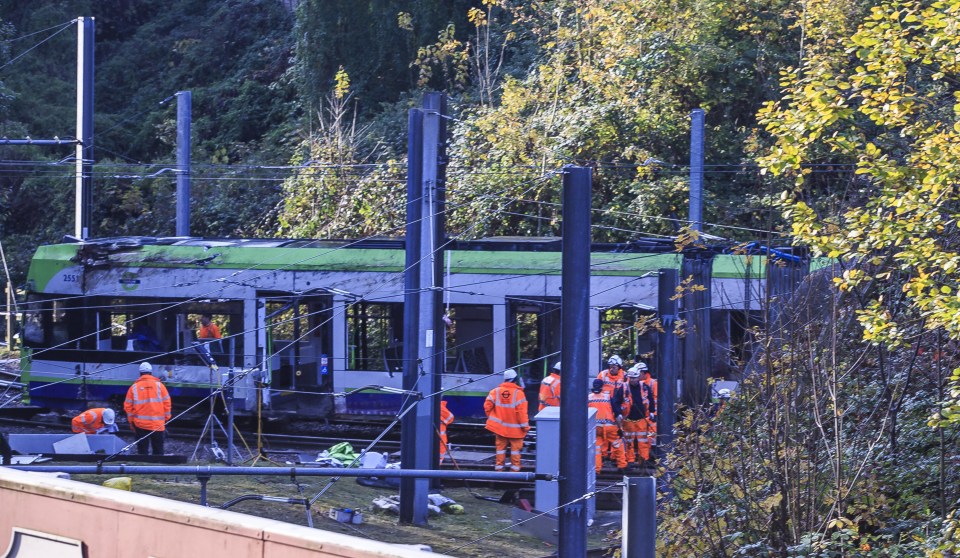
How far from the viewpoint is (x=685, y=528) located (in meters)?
9.88

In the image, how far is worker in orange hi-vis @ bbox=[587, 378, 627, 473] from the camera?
15.8 meters

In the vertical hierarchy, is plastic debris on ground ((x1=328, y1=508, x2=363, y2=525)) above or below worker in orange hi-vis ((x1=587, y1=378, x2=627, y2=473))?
below

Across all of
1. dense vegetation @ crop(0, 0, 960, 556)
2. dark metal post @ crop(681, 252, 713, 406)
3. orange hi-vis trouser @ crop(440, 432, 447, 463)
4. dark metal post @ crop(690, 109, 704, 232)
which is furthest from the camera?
dark metal post @ crop(690, 109, 704, 232)

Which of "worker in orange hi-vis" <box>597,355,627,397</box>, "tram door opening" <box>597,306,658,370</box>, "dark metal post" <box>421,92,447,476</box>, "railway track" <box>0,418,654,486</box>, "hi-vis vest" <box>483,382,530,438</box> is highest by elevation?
"dark metal post" <box>421,92,447,476</box>

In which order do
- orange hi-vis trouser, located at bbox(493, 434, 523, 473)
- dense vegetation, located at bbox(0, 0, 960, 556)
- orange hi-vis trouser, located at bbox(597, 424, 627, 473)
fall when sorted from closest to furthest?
1. dense vegetation, located at bbox(0, 0, 960, 556)
2. orange hi-vis trouser, located at bbox(493, 434, 523, 473)
3. orange hi-vis trouser, located at bbox(597, 424, 627, 473)

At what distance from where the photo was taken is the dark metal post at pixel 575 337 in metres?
8.76

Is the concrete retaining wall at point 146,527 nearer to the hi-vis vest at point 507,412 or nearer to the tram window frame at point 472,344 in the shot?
the hi-vis vest at point 507,412

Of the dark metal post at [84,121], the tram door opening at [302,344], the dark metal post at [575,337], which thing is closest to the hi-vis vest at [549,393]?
the tram door opening at [302,344]

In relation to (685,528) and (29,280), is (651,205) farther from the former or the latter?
(685,528)

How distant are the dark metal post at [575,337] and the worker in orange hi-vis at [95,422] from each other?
972cm

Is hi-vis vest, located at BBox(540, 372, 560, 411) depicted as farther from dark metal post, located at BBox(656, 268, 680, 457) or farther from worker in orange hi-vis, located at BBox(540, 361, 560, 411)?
dark metal post, located at BBox(656, 268, 680, 457)

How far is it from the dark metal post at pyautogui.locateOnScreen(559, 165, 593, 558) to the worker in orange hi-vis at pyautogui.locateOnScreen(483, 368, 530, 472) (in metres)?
6.96

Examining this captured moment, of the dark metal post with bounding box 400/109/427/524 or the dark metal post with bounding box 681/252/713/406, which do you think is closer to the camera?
the dark metal post with bounding box 400/109/427/524

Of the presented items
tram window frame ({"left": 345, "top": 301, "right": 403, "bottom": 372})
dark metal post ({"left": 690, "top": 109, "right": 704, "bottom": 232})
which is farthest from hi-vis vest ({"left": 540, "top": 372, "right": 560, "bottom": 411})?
dark metal post ({"left": 690, "top": 109, "right": 704, "bottom": 232})
